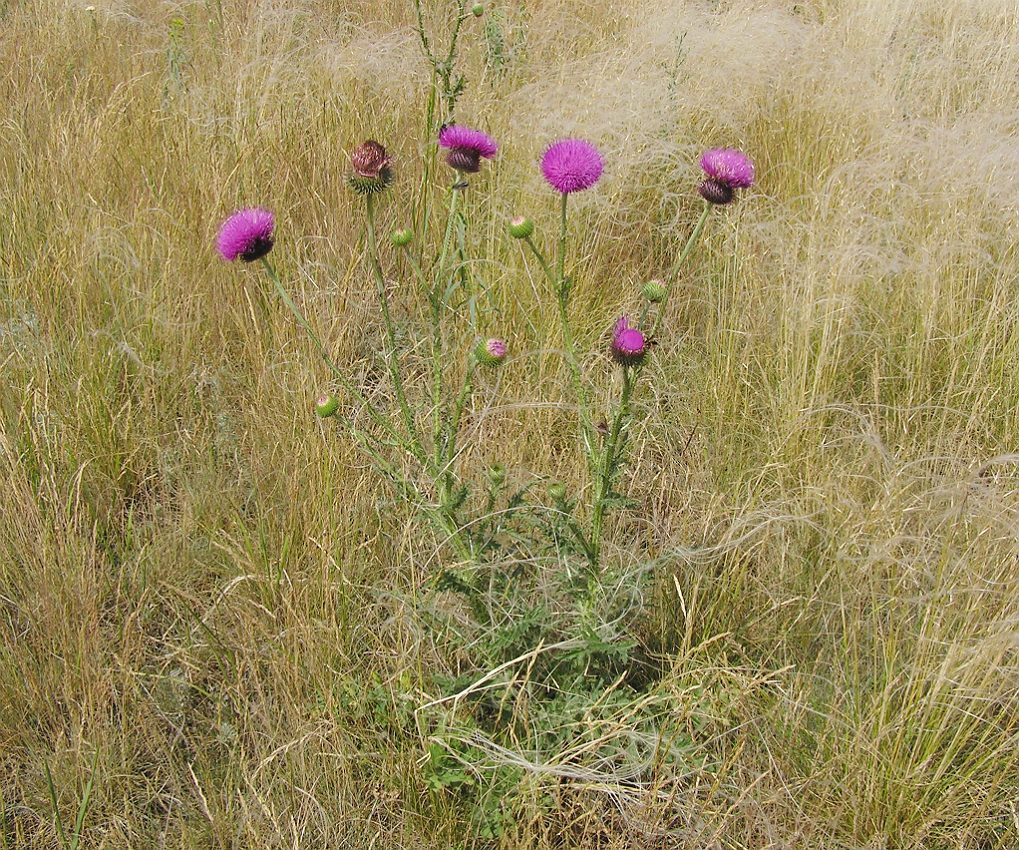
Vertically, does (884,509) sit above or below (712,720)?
above

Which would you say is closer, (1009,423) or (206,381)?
(1009,423)

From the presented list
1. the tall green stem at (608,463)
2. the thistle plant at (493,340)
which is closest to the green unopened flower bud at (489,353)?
the thistle plant at (493,340)

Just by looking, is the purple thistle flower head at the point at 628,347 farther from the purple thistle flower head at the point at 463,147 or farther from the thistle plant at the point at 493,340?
the purple thistle flower head at the point at 463,147

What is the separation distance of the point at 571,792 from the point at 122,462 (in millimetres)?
1398

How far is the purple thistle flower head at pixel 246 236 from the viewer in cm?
150

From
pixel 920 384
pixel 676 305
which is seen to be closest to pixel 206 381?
pixel 676 305

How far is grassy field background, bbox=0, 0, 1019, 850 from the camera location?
1.41 m

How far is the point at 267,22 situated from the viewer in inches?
154

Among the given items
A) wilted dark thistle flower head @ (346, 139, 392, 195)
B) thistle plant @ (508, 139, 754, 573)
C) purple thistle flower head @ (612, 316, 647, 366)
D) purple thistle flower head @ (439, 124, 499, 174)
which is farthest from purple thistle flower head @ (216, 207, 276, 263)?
purple thistle flower head @ (612, 316, 647, 366)

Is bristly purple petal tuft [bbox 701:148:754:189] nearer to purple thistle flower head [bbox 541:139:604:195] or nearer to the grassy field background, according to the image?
purple thistle flower head [bbox 541:139:604:195]

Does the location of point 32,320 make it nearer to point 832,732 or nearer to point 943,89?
point 832,732

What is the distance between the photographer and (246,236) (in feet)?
4.94

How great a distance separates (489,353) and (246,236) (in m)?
0.49

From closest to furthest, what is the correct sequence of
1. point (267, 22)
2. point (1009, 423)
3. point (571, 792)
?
1. point (571, 792)
2. point (1009, 423)
3. point (267, 22)
